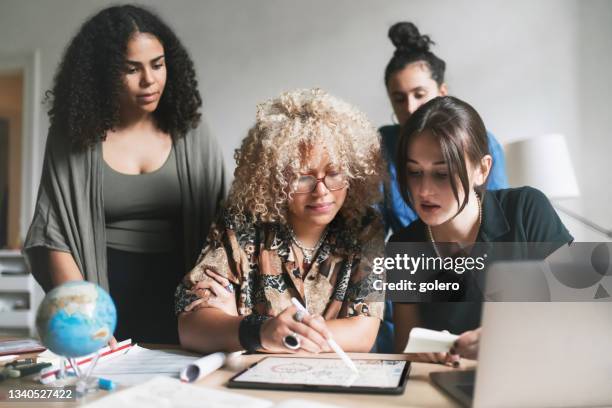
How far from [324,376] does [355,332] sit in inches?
10.7

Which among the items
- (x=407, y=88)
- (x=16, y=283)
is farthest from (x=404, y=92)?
(x=16, y=283)

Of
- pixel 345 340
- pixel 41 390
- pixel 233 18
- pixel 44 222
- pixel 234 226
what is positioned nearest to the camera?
pixel 41 390

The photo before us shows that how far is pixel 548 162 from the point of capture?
1.38 meters

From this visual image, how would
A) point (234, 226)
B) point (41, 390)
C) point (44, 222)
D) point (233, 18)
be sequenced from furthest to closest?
point (233, 18) < point (44, 222) < point (234, 226) < point (41, 390)

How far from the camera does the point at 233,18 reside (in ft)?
5.00

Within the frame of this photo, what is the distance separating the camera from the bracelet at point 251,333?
40.8 inches

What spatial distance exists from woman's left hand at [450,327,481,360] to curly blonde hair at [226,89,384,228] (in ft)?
1.61

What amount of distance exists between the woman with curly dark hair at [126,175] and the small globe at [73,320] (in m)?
0.58

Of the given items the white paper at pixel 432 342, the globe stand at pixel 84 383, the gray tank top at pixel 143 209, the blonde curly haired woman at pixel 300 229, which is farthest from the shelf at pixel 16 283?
the white paper at pixel 432 342

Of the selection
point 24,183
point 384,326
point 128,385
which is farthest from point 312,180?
point 24,183

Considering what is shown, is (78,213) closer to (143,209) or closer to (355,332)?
(143,209)

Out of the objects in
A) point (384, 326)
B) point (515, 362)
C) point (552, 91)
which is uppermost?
point (552, 91)

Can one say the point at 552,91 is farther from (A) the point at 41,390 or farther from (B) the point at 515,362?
(A) the point at 41,390

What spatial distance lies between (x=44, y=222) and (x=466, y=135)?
1.08m
